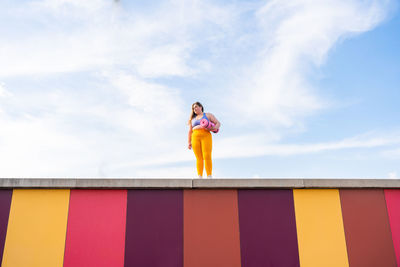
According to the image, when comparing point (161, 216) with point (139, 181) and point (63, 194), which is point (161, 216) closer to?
point (139, 181)

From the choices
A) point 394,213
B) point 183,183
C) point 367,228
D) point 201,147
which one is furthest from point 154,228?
point 394,213

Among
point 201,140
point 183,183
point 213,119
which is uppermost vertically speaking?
point 213,119

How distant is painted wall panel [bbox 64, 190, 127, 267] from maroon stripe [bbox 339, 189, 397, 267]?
264cm

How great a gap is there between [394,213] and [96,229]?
11.7 ft

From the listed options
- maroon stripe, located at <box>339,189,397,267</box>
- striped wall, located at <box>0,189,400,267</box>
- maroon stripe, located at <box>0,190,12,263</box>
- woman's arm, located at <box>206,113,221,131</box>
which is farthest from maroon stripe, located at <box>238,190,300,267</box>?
maroon stripe, located at <box>0,190,12,263</box>

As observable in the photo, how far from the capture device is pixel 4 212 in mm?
3357

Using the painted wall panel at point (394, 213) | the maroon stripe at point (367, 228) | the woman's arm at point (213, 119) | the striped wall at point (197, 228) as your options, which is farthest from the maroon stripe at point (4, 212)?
the painted wall panel at point (394, 213)

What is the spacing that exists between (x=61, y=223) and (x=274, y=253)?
2.46m

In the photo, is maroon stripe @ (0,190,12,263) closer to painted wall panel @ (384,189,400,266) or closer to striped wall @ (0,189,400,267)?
striped wall @ (0,189,400,267)

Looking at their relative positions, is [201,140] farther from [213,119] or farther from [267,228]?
[267,228]

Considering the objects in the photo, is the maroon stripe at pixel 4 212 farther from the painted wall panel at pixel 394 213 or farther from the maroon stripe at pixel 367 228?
the painted wall panel at pixel 394 213

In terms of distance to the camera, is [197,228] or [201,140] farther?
[201,140]

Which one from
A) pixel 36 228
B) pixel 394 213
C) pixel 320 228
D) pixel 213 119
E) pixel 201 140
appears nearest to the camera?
pixel 36 228

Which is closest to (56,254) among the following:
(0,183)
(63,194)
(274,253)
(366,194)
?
(63,194)
